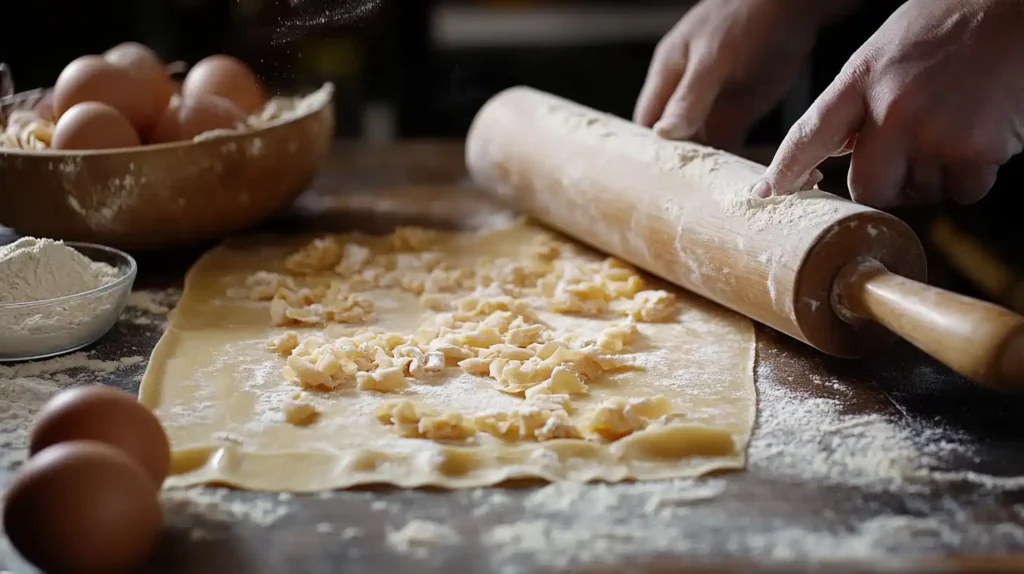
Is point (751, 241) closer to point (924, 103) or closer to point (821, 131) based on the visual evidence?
point (821, 131)

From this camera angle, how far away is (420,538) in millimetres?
922

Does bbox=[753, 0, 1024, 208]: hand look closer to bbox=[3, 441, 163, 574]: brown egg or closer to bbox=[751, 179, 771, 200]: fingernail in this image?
bbox=[751, 179, 771, 200]: fingernail

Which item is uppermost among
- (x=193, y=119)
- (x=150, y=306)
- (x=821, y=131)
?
(x=821, y=131)

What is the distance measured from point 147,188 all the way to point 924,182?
3.89ft

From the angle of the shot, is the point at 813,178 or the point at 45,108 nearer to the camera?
the point at 813,178

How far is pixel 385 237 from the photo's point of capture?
1.87 m

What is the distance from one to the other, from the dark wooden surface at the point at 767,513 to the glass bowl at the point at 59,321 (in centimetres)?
44

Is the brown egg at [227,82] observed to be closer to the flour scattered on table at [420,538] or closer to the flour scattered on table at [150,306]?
the flour scattered on table at [150,306]

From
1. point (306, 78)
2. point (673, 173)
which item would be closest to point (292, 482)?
point (673, 173)

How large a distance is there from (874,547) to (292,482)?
58cm

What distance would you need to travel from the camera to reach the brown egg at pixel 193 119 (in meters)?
1.69

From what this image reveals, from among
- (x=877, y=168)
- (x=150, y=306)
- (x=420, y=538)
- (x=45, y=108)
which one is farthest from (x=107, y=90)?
(x=877, y=168)

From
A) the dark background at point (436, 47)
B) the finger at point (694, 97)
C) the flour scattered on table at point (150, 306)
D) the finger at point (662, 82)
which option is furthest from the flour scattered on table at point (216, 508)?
the dark background at point (436, 47)

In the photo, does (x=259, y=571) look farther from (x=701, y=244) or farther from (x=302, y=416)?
(x=701, y=244)
